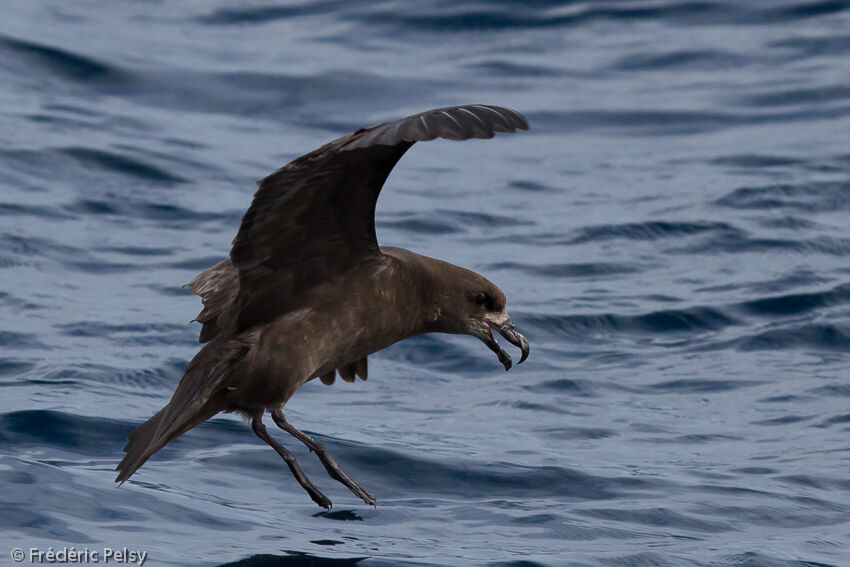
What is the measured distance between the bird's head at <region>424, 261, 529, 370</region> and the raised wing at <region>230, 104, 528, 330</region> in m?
0.55

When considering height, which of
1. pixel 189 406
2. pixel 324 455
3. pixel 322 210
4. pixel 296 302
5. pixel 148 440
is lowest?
pixel 324 455

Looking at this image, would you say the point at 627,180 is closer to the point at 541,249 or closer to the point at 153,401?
the point at 541,249

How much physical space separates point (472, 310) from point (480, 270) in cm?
449

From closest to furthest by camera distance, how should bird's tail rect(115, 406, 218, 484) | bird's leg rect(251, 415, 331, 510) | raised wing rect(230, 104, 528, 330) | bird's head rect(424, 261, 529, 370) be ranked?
raised wing rect(230, 104, 528, 330) → bird's tail rect(115, 406, 218, 484) → bird's leg rect(251, 415, 331, 510) → bird's head rect(424, 261, 529, 370)

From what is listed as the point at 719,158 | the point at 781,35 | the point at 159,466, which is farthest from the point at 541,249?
the point at 781,35

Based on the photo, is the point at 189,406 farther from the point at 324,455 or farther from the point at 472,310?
the point at 472,310

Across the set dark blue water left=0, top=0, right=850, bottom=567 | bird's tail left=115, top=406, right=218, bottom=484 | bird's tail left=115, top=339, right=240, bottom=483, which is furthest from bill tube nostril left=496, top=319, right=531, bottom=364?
bird's tail left=115, top=406, right=218, bottom=484

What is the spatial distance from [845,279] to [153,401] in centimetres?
537

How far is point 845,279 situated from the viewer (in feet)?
35.3

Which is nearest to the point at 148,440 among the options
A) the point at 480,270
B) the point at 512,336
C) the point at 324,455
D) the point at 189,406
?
the point at 189,406

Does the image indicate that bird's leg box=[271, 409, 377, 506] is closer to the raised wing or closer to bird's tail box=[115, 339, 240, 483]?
bird's tail box=[115, 339, 240, 483]

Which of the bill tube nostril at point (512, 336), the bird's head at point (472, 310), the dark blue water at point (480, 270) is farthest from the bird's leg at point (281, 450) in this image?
the bill tube nostril at point (512, 336)

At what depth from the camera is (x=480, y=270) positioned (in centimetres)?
1084

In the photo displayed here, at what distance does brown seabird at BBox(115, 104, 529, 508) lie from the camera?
211 inches
